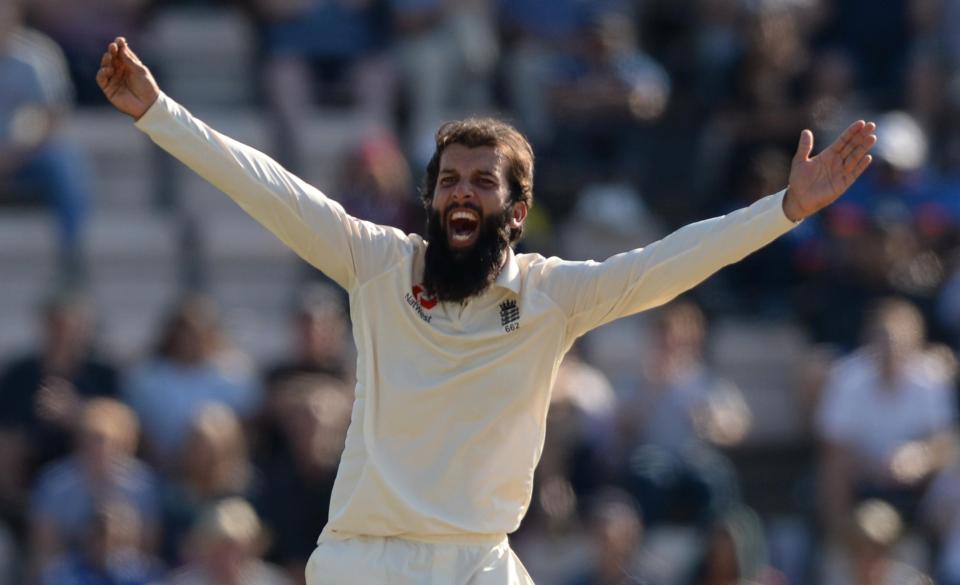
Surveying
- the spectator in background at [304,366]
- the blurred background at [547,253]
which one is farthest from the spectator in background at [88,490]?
the spectator in background at [304,366]

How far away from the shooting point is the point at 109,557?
927cm

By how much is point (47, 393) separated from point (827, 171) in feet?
17.5

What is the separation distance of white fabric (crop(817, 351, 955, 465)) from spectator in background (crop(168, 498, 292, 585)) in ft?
10.0

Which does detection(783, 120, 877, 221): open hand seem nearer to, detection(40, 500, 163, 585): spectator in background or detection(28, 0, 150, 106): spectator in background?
detection(40, 500, 163, 585): spectator in background

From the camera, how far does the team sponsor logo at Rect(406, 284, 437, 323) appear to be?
18.6ft

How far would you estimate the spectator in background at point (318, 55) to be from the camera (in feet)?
40.7

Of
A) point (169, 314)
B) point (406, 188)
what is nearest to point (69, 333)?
point (169, 314)

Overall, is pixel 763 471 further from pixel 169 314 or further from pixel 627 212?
pixel 169 314

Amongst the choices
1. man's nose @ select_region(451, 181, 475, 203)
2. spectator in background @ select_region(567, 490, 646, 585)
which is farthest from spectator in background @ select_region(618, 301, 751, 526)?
Result: man's nose @ select_region(451, 181, 475, 203)

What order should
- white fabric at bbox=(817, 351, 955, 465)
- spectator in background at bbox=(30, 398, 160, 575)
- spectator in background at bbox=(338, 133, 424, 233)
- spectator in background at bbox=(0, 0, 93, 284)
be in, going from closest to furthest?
spectator in background at bbox=(30, 398, 160, 575) → white fabric at bbox=(817, 351, 955, 465) → spectator in background at bbox=(338, 133, 424, 233) → spectator in background at bbox=(0, 0, 93, 284)

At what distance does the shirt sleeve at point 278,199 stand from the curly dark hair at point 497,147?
24 cm

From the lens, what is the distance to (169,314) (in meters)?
10.7

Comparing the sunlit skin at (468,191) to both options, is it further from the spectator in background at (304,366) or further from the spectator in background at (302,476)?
the spectator in background at (304,366)


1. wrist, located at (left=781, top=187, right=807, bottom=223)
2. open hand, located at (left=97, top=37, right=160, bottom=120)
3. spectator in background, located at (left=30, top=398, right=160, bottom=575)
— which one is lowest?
spectator in background, located at (left=30, top=398, right=160, bottom=575)
